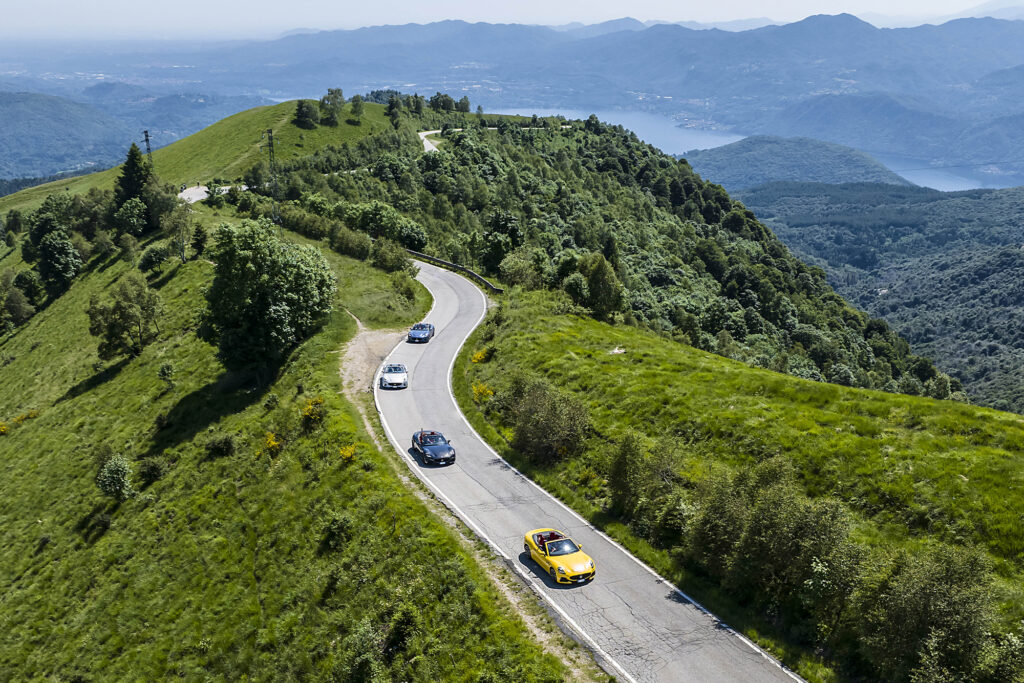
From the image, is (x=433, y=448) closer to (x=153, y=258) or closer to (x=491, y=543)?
(x=491, y=543)

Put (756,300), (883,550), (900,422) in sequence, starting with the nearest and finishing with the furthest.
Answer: (883,550) < (900,422) < (756,300)

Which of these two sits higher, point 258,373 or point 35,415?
point 258,373

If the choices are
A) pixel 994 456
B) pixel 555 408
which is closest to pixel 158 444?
pixel 555 408

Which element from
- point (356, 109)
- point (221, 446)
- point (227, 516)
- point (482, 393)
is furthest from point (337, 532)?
point (356, 109)

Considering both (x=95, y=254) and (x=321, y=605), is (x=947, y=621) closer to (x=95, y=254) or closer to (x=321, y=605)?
(x=321, y=605)

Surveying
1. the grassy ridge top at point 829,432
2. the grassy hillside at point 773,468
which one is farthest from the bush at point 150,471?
the grassy ridge top at point 829,432

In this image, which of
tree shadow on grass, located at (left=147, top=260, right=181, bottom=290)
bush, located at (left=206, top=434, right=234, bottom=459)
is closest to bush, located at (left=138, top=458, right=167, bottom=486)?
bush, located at (left=206, top=434, right=234, bottom=459)
